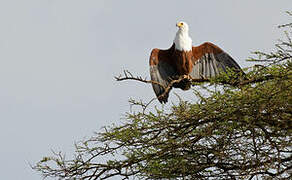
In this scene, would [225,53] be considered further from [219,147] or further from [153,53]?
[219,147]

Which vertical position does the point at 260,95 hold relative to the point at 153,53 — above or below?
below

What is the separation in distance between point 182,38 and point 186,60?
357 millimetres

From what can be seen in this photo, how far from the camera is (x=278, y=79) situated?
4270mm

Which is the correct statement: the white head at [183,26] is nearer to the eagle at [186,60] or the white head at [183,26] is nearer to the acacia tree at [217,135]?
the eagle at [186,60]

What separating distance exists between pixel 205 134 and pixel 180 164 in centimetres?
58

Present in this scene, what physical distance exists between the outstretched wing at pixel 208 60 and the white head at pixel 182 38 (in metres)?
0.13

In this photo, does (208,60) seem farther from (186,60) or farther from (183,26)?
(183,26)

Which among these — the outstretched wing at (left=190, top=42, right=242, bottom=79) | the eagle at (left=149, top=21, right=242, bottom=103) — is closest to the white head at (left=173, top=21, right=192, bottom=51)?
the eagle at (left=149, top=21, right=242, bottom=103)

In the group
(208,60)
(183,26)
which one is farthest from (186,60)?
(183,26)

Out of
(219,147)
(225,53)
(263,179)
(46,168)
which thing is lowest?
(263,179)

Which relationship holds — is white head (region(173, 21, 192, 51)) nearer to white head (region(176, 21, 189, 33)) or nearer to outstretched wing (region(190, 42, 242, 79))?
white head (region(176, 21, 189, 33))

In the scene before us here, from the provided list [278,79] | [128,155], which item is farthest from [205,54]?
[278,79]

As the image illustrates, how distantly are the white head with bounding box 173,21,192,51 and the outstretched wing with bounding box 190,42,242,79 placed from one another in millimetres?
127

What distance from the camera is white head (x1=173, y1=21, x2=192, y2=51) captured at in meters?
7.10
